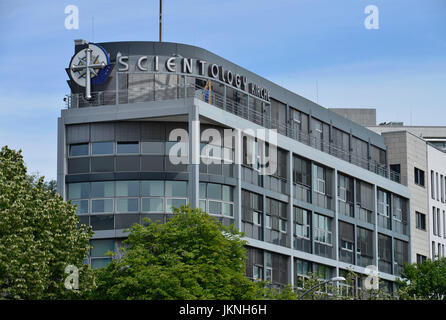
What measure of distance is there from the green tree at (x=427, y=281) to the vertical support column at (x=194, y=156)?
792 inches

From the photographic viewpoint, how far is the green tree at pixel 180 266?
39781mm

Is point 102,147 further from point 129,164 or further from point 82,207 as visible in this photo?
point 82,207

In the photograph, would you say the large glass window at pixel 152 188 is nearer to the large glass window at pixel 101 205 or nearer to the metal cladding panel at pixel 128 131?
the large glass window at pixel 101 205

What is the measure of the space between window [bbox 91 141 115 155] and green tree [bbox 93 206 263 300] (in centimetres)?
838

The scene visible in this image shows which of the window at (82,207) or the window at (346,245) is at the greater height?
the window at (82,207)

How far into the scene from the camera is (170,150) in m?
51.2

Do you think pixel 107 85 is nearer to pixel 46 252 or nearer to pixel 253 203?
pixel 253 203

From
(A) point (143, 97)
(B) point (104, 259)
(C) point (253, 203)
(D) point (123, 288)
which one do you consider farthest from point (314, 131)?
(D) point (123, 288)

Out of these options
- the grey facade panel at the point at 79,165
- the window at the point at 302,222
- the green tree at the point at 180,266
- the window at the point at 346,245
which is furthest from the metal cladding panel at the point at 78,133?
the window at the point at 346,245

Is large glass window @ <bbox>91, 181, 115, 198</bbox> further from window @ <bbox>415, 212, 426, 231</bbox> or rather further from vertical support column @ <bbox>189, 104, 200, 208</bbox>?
window @ <bbox>415, 212, 426, 231</bbox>

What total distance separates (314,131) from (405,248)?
49.9 ft

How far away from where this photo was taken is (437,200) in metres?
79.6

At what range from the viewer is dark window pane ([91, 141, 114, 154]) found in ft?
169

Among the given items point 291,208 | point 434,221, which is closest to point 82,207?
point 291,208
